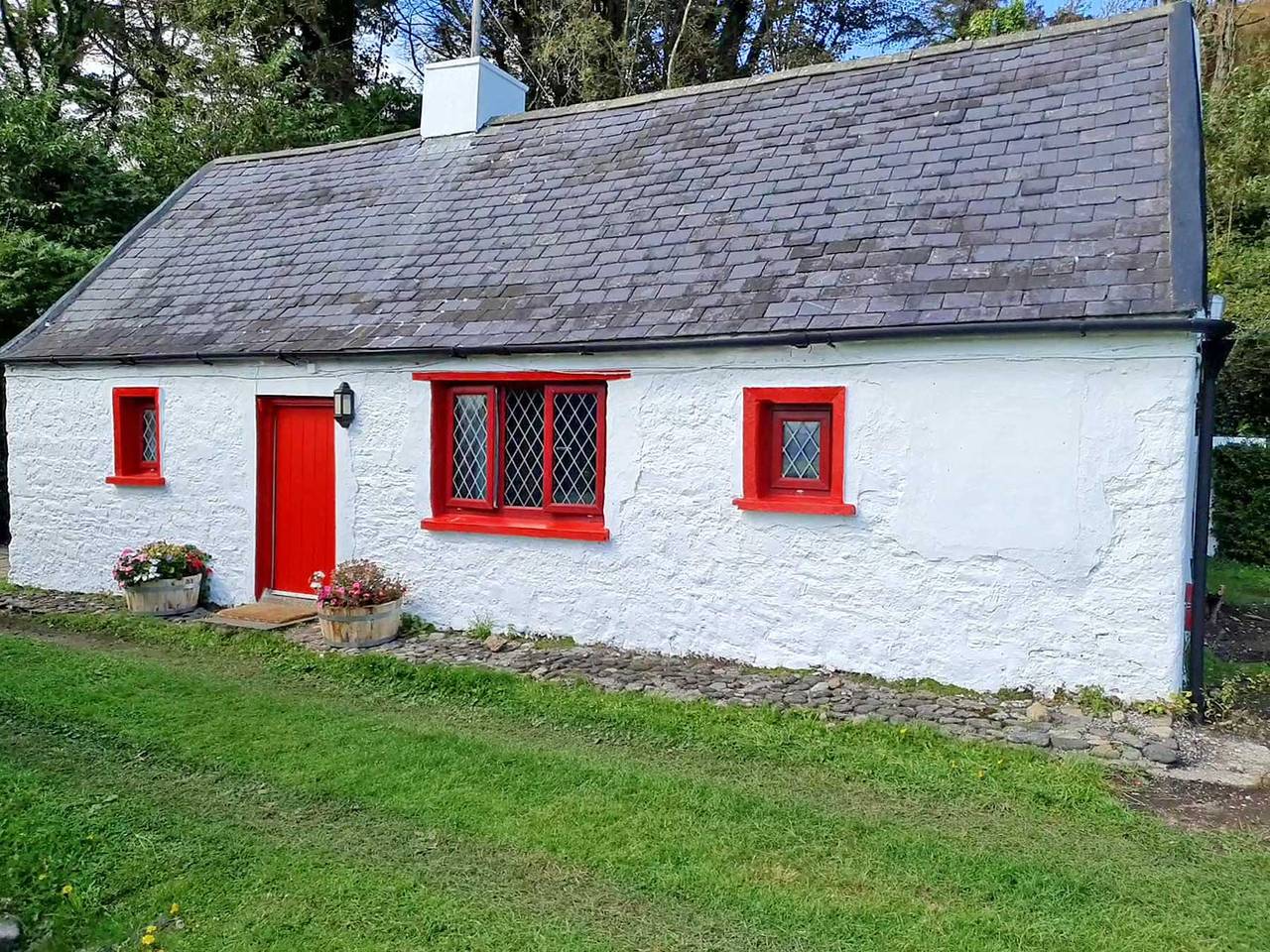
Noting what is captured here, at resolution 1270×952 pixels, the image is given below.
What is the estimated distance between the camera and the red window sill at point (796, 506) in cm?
740

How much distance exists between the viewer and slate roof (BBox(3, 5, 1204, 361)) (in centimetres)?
725

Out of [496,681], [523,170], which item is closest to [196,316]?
[523,170]

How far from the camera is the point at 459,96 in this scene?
1281 centimetres

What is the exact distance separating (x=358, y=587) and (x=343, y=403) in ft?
6.20

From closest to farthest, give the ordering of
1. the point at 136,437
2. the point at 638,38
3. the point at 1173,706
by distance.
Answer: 1. the point at 1173,706
2. the point at 136,437
3. the point at 638,38

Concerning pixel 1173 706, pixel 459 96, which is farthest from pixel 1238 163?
pixel 1173 706

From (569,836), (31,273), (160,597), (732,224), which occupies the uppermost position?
(31,273)

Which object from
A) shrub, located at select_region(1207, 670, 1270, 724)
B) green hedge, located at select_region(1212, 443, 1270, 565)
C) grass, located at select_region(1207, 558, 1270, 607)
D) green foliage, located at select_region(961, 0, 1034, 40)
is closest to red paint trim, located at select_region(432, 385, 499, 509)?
shrub, located at select_region(1207, 670, 1270, 724)

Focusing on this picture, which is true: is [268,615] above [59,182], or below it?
below

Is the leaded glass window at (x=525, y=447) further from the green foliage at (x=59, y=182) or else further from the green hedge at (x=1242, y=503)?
the green foliage at (x=59, y=182)

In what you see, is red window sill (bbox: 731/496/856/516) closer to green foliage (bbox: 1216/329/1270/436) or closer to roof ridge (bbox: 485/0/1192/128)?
roof ridge (bbox: 485/0/1192/128)

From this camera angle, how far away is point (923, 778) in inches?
215

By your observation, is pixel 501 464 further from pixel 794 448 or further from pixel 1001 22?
pixel 1001 22

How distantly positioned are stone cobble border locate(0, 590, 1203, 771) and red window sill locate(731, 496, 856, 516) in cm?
130
